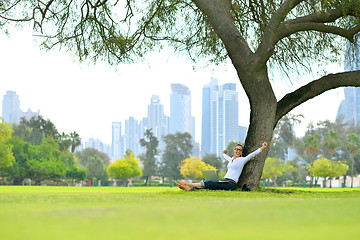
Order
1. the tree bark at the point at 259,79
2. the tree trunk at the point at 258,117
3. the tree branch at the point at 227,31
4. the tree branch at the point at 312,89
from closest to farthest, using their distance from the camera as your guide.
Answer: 1. the tree bark at the point at 259,79
2. the tree trunk at the point at 258,117
3. the tree branch at the point at 227,31
4. the tree branch at the point at 312,89

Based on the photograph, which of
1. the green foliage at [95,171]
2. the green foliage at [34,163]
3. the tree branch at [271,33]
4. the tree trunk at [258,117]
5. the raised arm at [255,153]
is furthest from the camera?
the green foliage at [95,171]

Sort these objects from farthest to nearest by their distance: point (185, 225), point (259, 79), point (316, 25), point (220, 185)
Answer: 1. point (316, 25)
2. point (259, 79)
3. point (220, 185)
4. point (185, 225)

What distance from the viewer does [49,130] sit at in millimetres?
78812

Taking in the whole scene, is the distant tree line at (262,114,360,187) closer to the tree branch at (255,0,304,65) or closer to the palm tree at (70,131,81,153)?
the palm tree at (70,131,81,153)

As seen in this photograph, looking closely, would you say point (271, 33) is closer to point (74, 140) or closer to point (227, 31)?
point (227, 31)

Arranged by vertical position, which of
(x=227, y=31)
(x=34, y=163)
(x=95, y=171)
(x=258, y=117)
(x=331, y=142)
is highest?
(x=227, y=31)

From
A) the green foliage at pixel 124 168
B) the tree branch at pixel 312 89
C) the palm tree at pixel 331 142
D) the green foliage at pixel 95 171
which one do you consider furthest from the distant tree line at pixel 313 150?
the tree branch at pixel 312 89

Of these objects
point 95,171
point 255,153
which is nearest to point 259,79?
point 255,153

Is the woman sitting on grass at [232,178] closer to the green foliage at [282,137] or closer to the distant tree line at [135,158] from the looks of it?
the distant tree line at [135,158]

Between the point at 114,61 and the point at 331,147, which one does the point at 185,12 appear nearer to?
the point at 114,61

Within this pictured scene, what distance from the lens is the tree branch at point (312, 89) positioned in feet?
42.2

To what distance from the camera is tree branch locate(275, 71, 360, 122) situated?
12852 millimetres

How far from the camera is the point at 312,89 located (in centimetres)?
1301

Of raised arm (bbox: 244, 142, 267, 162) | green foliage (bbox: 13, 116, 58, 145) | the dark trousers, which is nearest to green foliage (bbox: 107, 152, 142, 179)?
green foliage (bbox: 13, 116, 58, 145)
